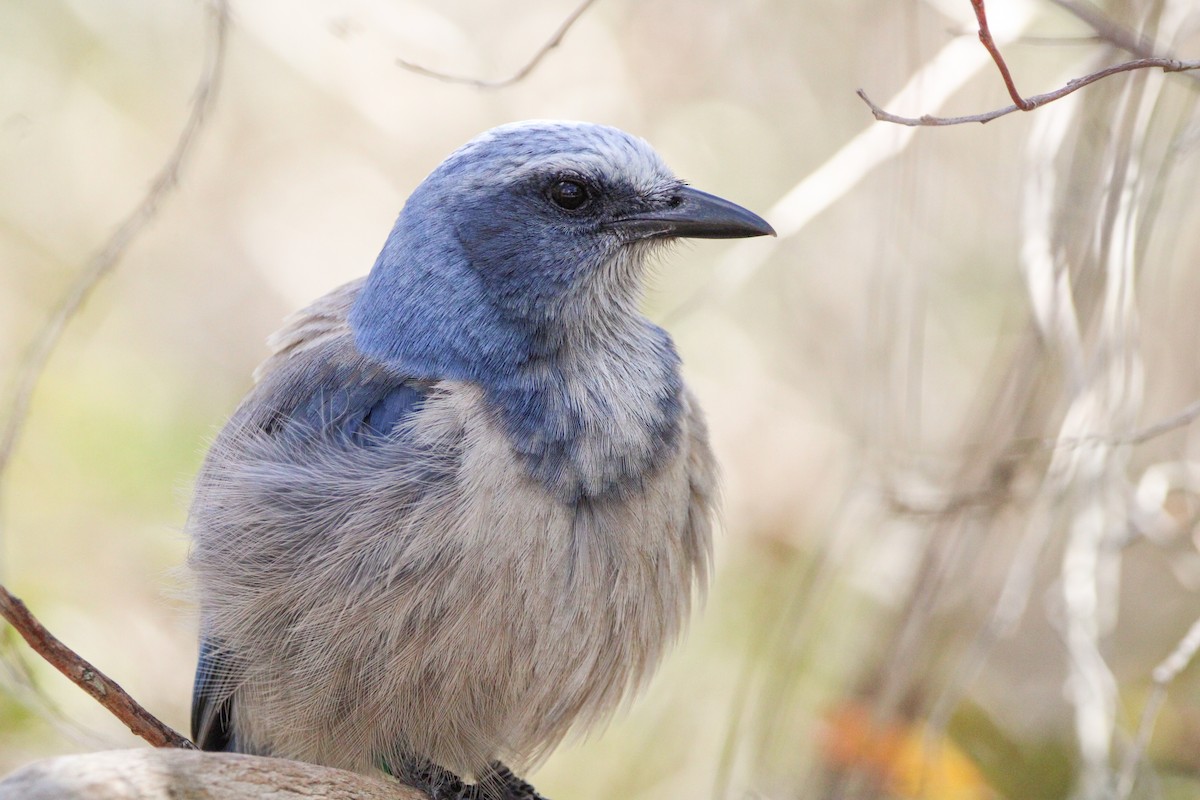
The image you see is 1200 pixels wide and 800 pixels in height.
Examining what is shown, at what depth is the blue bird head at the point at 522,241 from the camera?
3.79m

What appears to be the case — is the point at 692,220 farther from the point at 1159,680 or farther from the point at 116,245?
the point at 1159,680

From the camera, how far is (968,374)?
23.3ft

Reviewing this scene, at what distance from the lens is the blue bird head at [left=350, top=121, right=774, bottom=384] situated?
12.4 ft

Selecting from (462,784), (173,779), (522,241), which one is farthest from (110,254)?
(462,784)

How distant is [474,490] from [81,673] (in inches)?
42.8

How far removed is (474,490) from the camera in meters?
3.47

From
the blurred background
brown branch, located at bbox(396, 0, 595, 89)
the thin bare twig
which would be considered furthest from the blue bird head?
the thin bare twig

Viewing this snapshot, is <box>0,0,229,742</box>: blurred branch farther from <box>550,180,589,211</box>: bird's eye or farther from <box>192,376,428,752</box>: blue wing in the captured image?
<box>550,180,589,211</box>: bird's eye

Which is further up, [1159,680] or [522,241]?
[522,241]

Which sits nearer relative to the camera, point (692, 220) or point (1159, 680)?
point (1159, 680)

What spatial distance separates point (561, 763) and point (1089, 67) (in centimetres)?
402

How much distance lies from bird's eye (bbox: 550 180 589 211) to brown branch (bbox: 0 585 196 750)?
6.08 ft

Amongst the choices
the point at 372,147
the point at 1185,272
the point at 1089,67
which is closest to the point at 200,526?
the point at 1089,67

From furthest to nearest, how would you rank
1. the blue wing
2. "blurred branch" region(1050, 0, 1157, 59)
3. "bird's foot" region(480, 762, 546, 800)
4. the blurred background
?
the blurred background
"bird's foot" region(480, 762, 546, 800)
the blue wing
"blurred branch" region(1050, 0, 1157, 59)
